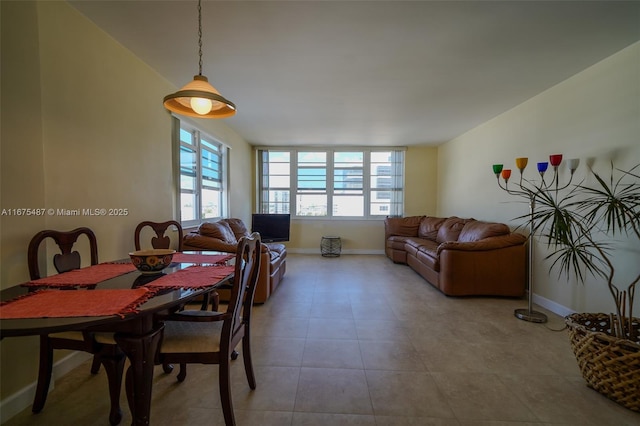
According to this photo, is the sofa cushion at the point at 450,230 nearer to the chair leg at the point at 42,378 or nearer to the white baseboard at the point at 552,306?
the white baseboard at the point at 552,306

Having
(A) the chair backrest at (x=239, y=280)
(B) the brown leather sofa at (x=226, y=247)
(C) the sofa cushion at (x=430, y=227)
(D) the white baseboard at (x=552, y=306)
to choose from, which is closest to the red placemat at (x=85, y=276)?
(A) the chair backrest at (x=239, y=280)

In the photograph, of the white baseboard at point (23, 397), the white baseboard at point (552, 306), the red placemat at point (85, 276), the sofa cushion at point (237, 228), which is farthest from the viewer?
the sofa cushion at point (237, 228)

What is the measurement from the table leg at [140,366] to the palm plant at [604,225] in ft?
8.45

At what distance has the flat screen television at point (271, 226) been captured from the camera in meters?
4.95

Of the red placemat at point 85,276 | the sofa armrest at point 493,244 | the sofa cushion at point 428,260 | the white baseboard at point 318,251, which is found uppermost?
the red placemat at point 85,276

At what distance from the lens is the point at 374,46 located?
7.41 feet

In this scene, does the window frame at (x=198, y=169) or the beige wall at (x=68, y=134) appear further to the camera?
the window frame at (x=198, y=169)

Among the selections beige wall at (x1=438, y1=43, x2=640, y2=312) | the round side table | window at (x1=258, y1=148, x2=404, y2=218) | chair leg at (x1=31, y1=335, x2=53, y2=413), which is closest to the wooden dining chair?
chair leg at (x1=31, y1=335, x2=53, y2=413)

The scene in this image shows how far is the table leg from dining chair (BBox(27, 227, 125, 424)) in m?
0.34

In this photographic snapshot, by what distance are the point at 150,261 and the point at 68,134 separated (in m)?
1.16

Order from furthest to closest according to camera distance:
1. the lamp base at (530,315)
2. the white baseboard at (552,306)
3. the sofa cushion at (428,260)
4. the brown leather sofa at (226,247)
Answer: the sofa cushion at (428,260) → the brown leather sofa at (226,247) → the white baseboard at (552,306) → the lamp base at (530,315)

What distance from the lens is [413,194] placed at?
627cm

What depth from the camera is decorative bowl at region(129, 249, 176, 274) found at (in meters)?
1.52

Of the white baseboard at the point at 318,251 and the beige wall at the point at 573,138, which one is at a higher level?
the beige wall at the point at 573,138
